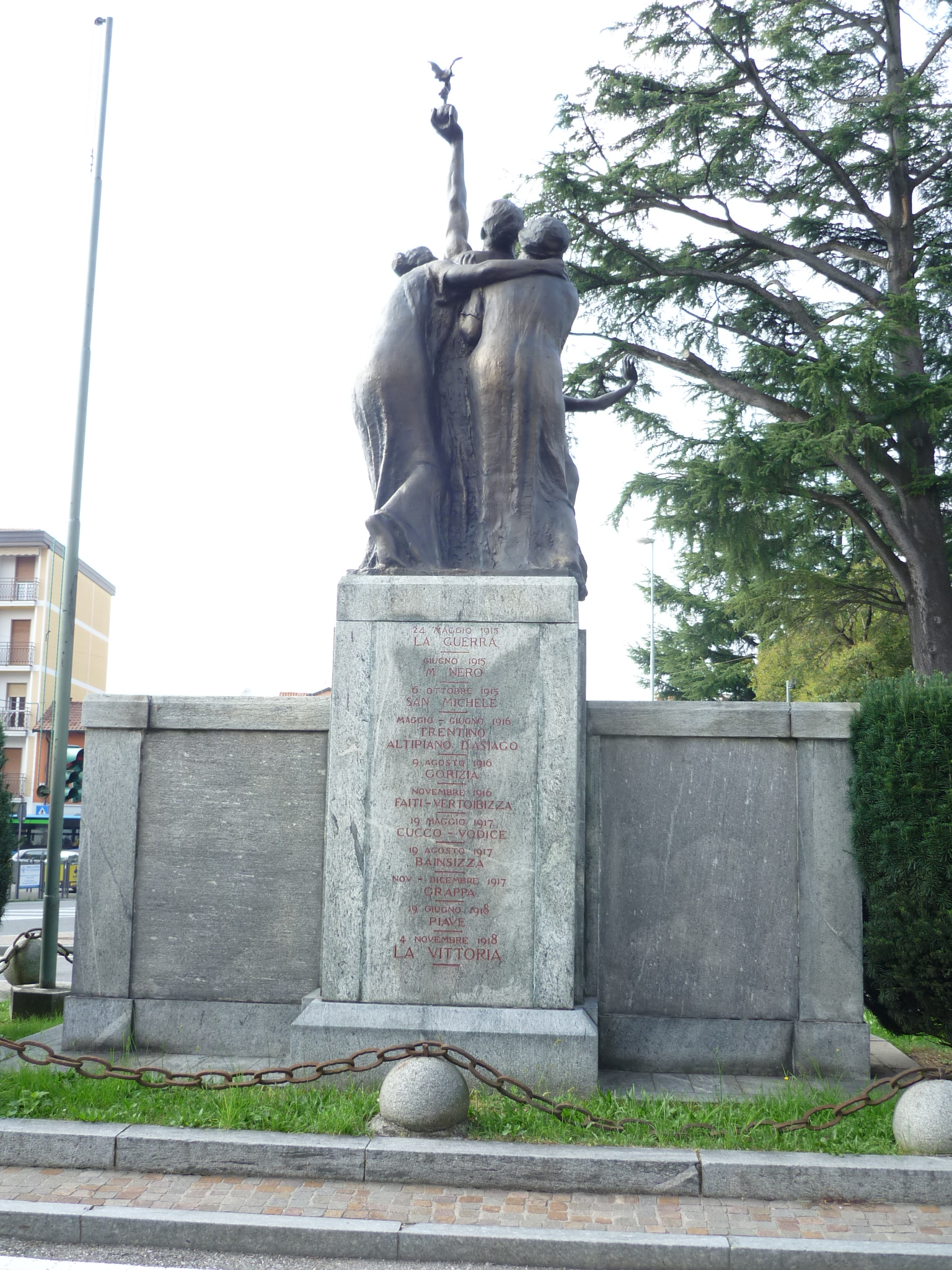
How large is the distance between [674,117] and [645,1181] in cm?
1660

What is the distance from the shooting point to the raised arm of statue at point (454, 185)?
7168 millimetres

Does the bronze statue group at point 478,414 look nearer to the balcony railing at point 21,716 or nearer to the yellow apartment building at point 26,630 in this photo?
the yellow apartment building at point 26,630

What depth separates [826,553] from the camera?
1909 centimetres

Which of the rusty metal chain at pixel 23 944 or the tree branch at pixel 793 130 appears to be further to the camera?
the tree branch at pixel 793 130

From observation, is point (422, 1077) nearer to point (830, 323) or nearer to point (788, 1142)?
point (788, 1142)

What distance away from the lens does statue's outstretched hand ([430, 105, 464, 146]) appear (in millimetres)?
7168

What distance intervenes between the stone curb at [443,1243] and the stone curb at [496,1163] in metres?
0.38

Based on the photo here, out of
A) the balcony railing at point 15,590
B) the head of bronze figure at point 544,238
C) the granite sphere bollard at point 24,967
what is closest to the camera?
the head of bronze figure at point 544,238

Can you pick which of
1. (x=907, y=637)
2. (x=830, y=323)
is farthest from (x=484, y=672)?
(x=907, y=637)

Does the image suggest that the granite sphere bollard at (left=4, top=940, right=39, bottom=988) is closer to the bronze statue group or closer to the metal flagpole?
the metal flagpole

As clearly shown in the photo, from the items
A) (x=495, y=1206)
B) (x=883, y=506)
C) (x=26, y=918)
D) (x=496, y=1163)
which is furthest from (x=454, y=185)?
(x=26, y=918)

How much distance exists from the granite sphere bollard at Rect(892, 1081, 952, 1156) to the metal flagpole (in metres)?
6.17

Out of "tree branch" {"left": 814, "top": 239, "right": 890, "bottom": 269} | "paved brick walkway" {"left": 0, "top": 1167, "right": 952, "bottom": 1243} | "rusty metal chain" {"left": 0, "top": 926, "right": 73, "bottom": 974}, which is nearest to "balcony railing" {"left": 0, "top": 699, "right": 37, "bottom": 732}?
A: "tree branch" {"left": 814, "top": 239, "right": 890, "bottom": 269}

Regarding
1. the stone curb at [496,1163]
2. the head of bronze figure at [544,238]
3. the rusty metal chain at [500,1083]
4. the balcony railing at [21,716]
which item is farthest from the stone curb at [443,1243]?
the balcony railing at [21,716]
